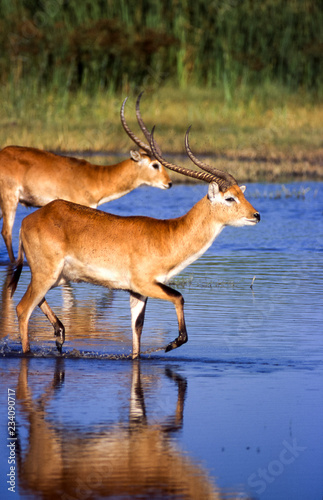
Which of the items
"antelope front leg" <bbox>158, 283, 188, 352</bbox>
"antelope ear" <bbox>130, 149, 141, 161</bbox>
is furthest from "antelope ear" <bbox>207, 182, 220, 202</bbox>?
"antelope ear" <bbox>130, 149, 141, 161</bbox>

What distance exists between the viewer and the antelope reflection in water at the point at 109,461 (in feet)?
16.1

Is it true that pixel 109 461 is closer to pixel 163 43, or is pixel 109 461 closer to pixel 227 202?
pixel 227 202

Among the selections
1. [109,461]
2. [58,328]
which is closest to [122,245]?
[58,328]

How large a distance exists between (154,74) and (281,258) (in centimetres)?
1674

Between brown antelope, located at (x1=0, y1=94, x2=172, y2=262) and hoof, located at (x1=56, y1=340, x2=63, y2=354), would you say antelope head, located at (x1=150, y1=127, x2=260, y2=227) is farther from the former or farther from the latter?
brown antelope, located at (x1=0, y1=94, x2=172, y2=262)

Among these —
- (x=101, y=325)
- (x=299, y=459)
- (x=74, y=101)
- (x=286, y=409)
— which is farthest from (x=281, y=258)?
(x=74, y=101)

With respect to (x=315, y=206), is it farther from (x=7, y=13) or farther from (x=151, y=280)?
(x=7, y=13)

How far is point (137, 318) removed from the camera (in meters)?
7.70

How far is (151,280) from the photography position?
24.9 feet

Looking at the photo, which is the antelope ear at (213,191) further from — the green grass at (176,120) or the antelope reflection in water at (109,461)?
the green grass at (176,120)

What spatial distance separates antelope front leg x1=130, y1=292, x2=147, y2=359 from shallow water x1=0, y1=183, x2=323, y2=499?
0.41 ft

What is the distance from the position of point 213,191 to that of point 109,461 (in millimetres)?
3003

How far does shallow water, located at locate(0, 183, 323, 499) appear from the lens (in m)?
5.11

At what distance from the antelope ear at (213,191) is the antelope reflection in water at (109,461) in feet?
6.62
